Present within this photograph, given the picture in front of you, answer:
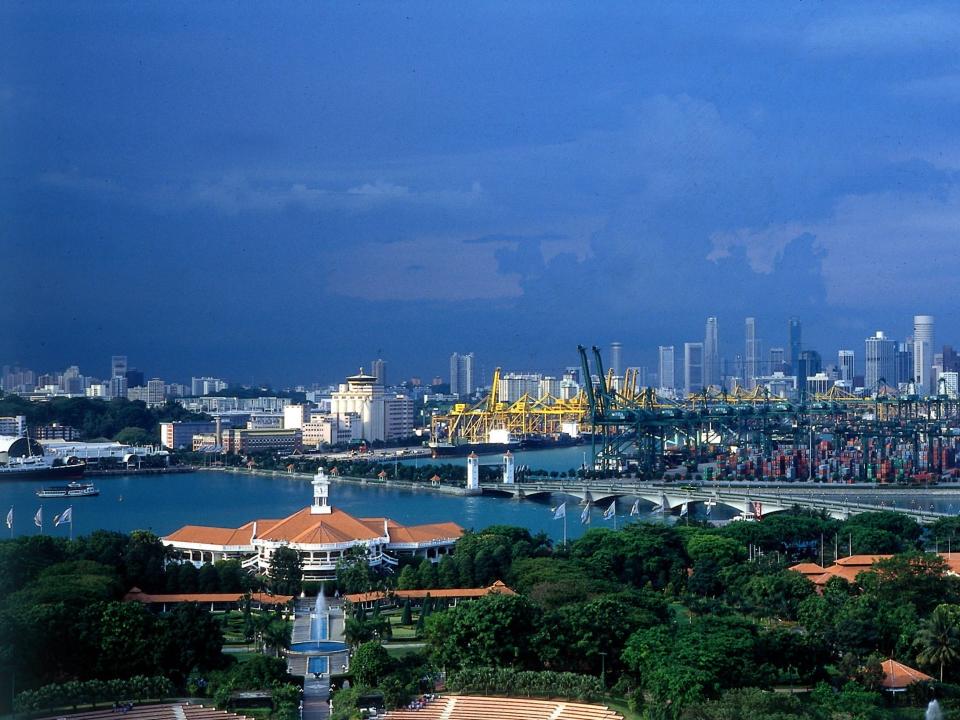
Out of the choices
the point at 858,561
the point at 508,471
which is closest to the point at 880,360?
the point at 508,471

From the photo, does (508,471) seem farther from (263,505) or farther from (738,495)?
(738,495)

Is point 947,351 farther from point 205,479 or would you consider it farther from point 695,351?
point 205,479

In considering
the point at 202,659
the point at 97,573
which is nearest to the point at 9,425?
the point at 97,573

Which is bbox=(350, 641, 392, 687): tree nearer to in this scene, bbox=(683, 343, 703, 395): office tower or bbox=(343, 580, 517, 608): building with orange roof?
bbox=(343, 580, 517, 608): building with orange roof

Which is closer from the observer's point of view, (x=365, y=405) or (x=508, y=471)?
(x=508, y=471)

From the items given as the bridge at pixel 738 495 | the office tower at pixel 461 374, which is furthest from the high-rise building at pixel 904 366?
the bridge at pixel 738 495

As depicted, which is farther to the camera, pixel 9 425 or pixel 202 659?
pixel 9 425

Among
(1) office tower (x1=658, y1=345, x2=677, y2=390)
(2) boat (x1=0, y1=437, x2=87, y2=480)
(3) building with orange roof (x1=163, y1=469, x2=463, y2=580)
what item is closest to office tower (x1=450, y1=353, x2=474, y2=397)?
(1) office tower (x1=658, y1=345, x2=677, y2=390)
